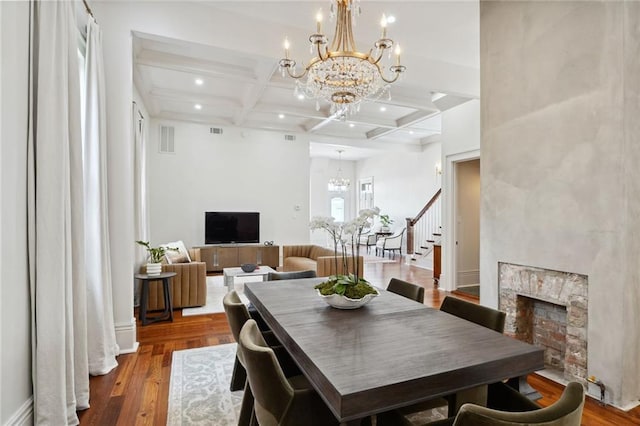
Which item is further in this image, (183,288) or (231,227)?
(231,227)

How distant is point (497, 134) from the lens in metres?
3.33

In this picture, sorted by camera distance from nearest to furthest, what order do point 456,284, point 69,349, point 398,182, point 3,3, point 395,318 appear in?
point 3,3
point 395,318
point 69,349
point 456,284
point 398,182

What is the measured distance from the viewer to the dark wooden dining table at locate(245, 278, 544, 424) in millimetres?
1177

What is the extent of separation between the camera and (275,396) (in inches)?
54.2

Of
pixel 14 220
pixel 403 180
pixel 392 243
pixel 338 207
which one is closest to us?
pixel 14 220

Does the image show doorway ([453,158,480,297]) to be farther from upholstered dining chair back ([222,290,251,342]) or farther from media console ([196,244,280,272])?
upholstered dining chair back ([222,290,251,342])

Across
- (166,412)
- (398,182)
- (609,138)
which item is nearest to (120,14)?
(166,412)

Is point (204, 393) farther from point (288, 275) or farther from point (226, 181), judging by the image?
point (226, 181)

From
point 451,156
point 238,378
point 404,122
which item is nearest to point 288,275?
point 238,378

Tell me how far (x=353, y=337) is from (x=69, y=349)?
1.96m

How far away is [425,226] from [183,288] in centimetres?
702

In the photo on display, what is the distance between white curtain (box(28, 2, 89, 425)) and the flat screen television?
5.63 meters

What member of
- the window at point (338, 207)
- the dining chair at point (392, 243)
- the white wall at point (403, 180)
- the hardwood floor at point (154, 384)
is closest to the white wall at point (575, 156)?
the hardwood floor at point (154, 384)

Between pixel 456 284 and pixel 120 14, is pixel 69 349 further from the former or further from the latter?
pixel 456 284
